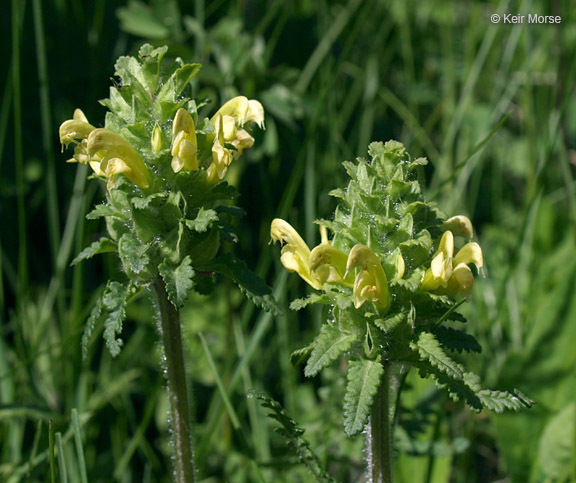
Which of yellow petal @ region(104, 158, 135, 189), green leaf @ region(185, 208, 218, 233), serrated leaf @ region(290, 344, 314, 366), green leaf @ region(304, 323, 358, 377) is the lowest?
serrated leaf @ region(290, 344, 314, 366)

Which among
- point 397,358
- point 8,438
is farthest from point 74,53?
point 397,358

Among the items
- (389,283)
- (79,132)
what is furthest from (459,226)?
(79,132)

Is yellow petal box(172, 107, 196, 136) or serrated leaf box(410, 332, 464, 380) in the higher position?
yellow petal box(172, 107, 196, 136)

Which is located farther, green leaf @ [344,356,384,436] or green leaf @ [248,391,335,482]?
green leaf @ [248,391,335,482]

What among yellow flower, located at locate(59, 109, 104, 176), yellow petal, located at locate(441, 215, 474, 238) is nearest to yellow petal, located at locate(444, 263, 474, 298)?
yellow petal, located at locate(441, 215, 474, 238)

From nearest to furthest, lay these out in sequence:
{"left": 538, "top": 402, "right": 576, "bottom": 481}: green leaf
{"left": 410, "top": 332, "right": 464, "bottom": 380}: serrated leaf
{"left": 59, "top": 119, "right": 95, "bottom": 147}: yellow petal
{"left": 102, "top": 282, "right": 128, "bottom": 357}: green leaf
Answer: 1. {"left": 410, "top": 332, "right": 464, "bottom": 380}: serrated leaf
2. {"left": 102, "top": 282, "right": 128, "bottom": 357}: green leaf
3. {"left": 59, "top": 119, "right": 95, "bottom": 147}: yellow petal
4. {"left": 538, "top": 402, "right": 576, "bottom": 481}: green leaf

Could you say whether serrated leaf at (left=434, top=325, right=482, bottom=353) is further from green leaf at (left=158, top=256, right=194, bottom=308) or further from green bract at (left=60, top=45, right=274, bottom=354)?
green leaf at (left=158, top=256, right=194, bottom=308)

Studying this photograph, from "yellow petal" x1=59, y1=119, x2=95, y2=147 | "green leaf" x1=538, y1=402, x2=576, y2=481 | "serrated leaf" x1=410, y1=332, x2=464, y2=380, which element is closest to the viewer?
"serrated leaf" x1=410, y1=332, x2=464, y2=380

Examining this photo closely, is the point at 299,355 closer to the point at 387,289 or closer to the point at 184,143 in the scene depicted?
the point at 387,289
